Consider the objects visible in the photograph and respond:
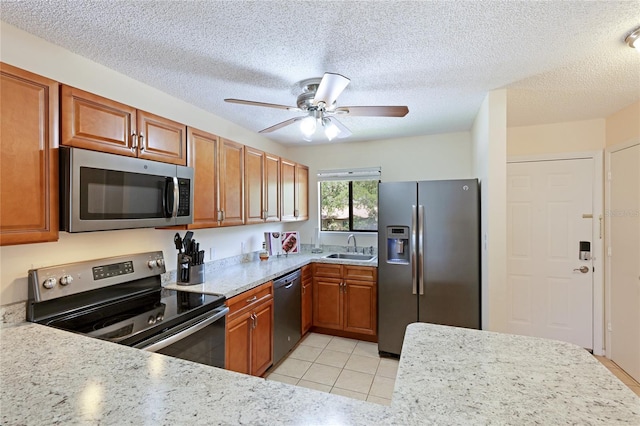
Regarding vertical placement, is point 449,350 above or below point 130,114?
below

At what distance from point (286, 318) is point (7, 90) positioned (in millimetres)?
2441

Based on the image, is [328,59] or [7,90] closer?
[7,90]

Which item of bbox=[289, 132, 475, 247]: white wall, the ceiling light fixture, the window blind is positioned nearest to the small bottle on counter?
bbox=[289, 132, 475, 247]: white wall

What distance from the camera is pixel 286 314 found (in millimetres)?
2828

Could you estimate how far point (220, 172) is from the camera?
2486 millimetres

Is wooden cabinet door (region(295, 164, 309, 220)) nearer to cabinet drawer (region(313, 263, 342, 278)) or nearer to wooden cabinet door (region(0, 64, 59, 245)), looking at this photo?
cabinet drawer (region(313, 263, 342, 278))

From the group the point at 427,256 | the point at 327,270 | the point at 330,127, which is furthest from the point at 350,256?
the point at 330,127

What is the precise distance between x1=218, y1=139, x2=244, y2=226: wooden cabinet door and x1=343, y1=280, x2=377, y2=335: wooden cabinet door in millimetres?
1433

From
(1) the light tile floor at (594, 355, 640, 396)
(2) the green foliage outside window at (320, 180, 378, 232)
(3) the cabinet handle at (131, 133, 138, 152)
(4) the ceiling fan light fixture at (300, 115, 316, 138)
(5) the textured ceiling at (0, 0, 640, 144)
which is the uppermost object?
(5) the textured ceiling at (0, 0, 640, 144)

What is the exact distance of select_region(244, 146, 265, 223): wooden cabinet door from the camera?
2.84 meters

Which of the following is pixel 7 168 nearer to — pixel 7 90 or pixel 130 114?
pixel 7 90

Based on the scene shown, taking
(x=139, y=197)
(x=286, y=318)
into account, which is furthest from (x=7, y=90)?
(x=286, y=318)

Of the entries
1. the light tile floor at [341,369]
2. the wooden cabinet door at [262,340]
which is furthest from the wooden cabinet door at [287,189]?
the light tile floor at [341,369]

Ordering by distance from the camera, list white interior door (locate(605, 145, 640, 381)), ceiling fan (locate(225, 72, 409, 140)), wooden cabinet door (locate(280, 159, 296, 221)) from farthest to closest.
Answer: wooden cabinet door (locate(280, 159, 296, 221)) → white interior door (locate(605, 145, 640, 381)) → ceiling fan (locate(225, 72, 409, 140))
